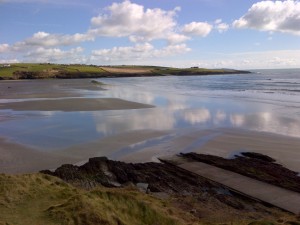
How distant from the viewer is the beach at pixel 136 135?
61.4ft

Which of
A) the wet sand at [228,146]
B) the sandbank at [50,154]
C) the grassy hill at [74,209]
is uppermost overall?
the grassy hill at [74,209]

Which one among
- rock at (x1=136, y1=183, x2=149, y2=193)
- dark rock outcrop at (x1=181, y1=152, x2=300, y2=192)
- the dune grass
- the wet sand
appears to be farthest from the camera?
the wet sand

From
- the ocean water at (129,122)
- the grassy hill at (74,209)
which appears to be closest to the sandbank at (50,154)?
the ocean water at (129,122)

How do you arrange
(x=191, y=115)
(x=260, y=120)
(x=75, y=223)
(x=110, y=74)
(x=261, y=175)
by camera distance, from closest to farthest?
(x=75, y=223), (x=261, y=175), (x=260, y=120), (x=191, y=115), (x=110, y=74)

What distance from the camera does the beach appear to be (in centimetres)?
1872

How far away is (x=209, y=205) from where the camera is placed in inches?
452

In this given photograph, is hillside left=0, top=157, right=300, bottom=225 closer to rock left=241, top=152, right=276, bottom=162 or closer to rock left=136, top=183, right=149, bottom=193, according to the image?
rock left=136, top=183, right=149, bottom=193

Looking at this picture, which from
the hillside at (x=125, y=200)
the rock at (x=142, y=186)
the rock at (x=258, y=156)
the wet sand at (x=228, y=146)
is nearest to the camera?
the hillside at (x=125, y=200)

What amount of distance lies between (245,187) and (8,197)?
28.5 feet

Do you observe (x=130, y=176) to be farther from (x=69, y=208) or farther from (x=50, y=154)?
(x=69, y=208)

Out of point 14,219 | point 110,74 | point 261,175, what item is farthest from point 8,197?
point 110,74

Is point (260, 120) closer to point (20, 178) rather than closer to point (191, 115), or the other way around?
point (191, 115)

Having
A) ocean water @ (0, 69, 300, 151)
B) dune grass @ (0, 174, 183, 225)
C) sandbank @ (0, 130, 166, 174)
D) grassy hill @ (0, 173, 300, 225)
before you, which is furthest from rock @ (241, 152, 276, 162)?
dune grass @ (0, 174, 183, 225)

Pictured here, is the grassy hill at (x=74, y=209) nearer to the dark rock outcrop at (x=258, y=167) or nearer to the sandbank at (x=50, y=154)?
the dark rock outcrop at (x=258, y=167)
